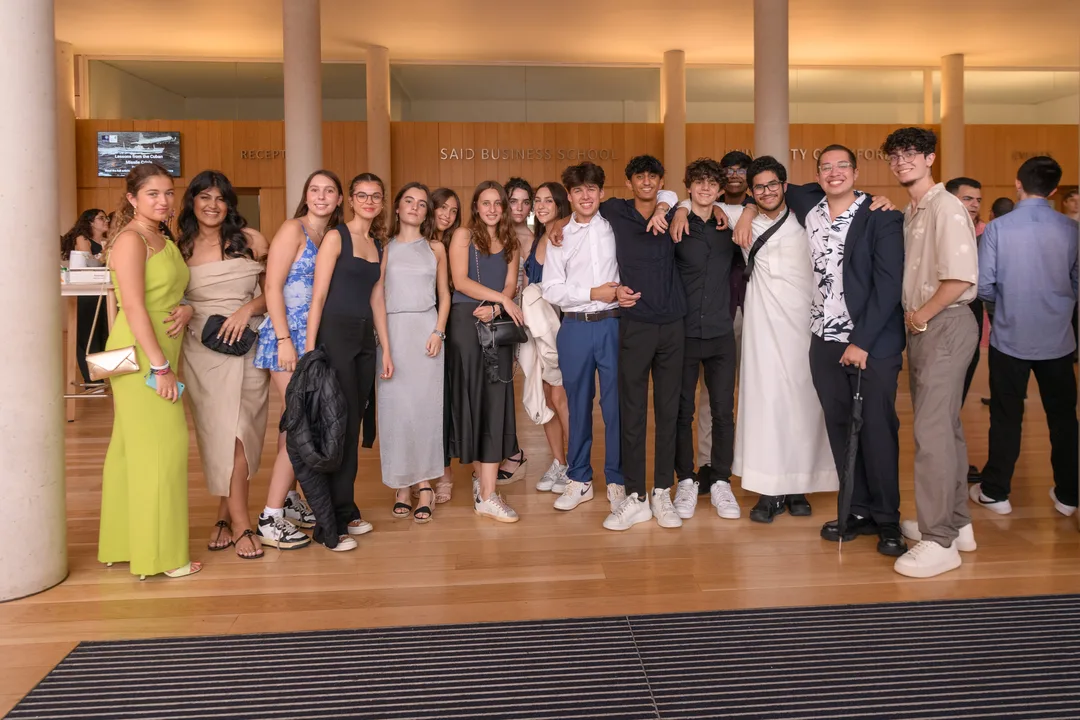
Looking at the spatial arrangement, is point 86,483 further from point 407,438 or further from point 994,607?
point 994,607

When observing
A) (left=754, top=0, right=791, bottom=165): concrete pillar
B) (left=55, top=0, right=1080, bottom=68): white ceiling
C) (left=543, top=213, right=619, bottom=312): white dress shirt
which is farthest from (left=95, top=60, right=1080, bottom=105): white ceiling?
(left=543, top=213, right=619, bottom=312): white dress shirt

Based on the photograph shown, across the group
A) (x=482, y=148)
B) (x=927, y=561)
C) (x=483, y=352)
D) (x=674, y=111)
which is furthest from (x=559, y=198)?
(x=674, y=111)

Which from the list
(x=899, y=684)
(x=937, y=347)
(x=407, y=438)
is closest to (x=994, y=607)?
(x=899, y=684)

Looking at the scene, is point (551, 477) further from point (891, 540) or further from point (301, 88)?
point (301, 88)

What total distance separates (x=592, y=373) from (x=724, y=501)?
3.09 feet

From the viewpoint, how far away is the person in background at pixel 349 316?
3629 mm

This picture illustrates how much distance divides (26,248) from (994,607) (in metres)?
3.87

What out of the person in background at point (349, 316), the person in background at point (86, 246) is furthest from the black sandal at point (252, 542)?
the person in background at point (86, 246)

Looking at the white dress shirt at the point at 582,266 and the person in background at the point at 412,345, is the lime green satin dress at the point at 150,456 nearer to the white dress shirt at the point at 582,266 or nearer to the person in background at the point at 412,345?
the person in background at the point at 412,345

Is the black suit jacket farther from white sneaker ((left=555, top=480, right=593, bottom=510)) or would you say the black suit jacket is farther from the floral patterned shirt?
white sneaker ((left=555, top=480, right=593, bottom=510))

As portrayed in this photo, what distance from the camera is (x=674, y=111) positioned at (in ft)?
47.0

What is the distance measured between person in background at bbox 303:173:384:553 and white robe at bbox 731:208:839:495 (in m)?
1.86

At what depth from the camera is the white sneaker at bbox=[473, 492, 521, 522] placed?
412cm

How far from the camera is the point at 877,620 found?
2.82m
